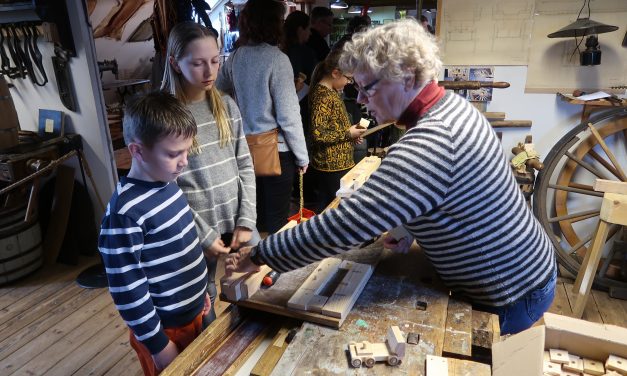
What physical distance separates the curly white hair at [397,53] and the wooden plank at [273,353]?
0.71 m

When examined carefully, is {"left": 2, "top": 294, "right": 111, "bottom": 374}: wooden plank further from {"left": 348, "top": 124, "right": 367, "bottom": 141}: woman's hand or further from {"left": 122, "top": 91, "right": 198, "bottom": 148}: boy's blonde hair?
{"left": 348, "top": 124, "right": 367, "bottom": 141}: woman's hand

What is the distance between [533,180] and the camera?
2.95m

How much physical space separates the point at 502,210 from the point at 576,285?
6.54 ft

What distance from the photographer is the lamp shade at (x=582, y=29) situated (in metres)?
2.52

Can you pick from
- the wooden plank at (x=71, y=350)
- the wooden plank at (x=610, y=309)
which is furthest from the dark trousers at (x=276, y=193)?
the wooden plank at (x=610, y=309)

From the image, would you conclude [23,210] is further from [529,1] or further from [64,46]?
[529,1]

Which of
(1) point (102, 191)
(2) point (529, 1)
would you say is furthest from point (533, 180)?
(1) point (102, 191)

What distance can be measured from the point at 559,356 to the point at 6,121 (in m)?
3.31

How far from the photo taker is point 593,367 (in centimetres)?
99

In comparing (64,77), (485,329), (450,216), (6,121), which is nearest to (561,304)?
(485,329)

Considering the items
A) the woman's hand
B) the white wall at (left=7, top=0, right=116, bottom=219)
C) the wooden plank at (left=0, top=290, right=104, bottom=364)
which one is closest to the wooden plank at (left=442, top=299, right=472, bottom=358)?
the woman's hand

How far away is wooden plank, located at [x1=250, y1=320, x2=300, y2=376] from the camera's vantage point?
3.30 ft

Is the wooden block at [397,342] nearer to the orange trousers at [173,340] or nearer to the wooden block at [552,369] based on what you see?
the wooden block at [552,369]

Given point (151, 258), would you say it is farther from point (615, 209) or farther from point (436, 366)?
point (615, 209)
